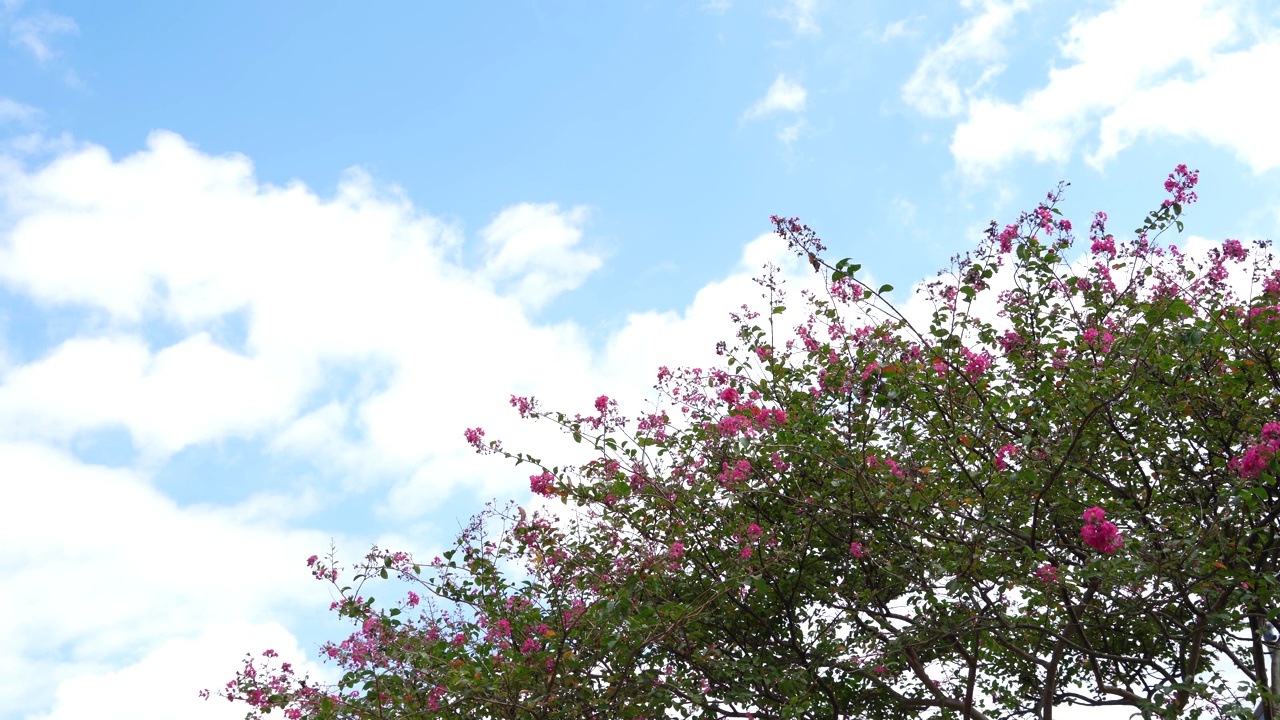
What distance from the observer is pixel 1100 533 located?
211 inches

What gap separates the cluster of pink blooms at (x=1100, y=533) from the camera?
5301 mm

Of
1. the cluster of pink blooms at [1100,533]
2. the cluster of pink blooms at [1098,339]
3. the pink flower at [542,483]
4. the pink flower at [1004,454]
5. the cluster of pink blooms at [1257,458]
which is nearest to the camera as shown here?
the cluster of pink blooms at [1100,533]

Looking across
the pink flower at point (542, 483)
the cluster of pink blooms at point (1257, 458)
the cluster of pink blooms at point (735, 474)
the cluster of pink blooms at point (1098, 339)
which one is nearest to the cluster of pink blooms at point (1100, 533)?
the cluster of pink blooms at point (1257, 458)

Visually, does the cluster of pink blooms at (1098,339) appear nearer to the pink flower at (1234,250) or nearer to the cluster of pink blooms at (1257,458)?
the pink flower at (1234,250)

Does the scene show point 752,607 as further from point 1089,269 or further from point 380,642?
point 1089,269

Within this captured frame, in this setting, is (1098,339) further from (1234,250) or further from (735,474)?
(735,474)

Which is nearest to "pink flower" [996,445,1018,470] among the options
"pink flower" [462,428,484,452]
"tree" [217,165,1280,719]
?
"tree" [217,165,1280,719]

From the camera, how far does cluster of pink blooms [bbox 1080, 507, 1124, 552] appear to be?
530 cm

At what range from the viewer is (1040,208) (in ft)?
27.2

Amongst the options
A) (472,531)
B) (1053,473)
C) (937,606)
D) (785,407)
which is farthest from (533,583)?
(1053,473)

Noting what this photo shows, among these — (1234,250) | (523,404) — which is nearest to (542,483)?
(523,404)

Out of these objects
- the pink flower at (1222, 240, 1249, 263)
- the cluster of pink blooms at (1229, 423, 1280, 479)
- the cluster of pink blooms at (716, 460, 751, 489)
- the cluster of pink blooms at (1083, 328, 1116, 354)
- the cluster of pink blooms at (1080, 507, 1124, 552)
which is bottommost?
the cluster of pink blooms at (1080, 507, 1124, 552)

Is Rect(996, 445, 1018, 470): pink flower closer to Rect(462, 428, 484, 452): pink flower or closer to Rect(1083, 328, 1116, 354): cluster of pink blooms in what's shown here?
Rect(1083, 328, 1116, 354): cluster of pink blooms

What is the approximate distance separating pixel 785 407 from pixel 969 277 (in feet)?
6.81
